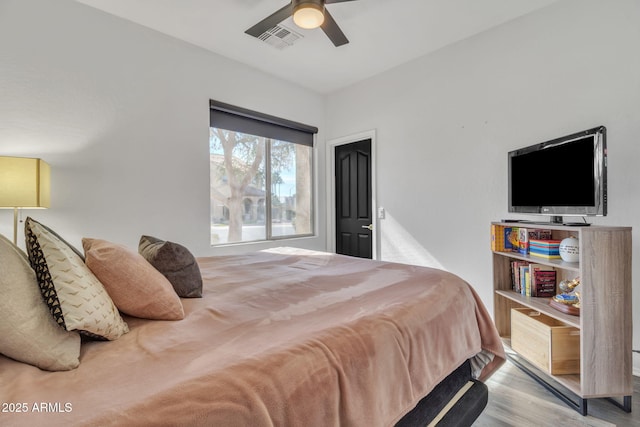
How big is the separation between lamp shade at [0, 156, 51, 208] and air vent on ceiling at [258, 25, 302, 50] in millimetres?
1961

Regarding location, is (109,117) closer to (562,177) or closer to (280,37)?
(280,37)

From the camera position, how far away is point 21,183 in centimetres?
181

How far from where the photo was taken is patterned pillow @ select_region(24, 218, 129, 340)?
2.51ft

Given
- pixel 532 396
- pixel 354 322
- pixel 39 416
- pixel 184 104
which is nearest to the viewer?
pixel 39 416

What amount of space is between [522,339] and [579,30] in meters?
2.28

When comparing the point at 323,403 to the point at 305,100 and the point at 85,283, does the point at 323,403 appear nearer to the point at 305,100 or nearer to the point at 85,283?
the point at 85,283

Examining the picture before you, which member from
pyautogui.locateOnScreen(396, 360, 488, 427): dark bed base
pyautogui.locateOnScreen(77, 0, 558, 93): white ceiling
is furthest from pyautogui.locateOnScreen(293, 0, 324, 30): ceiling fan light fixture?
pyautogui.locateOnScreen(396, 360, 488, 427): dark bed base

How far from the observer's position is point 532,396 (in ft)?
5.76

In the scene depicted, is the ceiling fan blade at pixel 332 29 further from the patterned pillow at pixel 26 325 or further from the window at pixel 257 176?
the patterned pillow at pixel 26 325

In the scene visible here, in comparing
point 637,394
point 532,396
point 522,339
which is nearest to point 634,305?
point 637,394

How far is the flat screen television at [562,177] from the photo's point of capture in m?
1.72

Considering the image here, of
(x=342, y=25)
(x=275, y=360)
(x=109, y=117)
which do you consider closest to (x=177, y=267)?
(x=275, y=360)

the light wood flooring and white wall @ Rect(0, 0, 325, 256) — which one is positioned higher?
white wall @ Rect(0, 0, 325, 256)

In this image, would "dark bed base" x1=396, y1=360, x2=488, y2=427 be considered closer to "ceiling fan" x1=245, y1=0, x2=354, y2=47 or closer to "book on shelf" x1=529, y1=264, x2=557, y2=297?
"book on shelf" x1=529, y1=264, x2=557, y2=297
